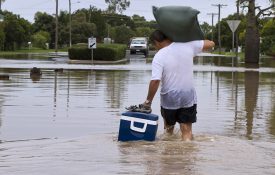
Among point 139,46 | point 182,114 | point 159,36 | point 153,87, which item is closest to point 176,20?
point 159,36

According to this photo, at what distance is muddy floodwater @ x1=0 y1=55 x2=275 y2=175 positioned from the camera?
6977mm

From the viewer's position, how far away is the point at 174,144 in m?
8.29

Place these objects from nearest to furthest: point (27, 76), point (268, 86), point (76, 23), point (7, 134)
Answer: point (7, 134) → point (268, 86) → point (27, 76) → point (76, 23)

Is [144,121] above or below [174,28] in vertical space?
below

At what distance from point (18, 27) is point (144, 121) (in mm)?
74816

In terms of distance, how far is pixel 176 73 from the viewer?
26.9ft

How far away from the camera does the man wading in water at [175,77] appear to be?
816cm

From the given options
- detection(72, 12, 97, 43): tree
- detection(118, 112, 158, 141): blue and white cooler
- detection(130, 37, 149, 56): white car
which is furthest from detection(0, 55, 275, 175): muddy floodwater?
detection(72, 12, 97, 43): tree

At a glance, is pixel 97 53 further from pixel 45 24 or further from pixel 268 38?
pixel 45 24

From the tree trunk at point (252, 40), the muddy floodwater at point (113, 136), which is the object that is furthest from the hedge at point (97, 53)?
the muddy floodwater at point (113, 136)

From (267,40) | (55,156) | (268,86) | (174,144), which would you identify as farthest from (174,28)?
(267,40)

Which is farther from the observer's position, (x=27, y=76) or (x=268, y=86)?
(x=27, y=76)

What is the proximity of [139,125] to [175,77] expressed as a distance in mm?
731

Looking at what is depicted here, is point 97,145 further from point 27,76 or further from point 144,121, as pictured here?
point 27,76
